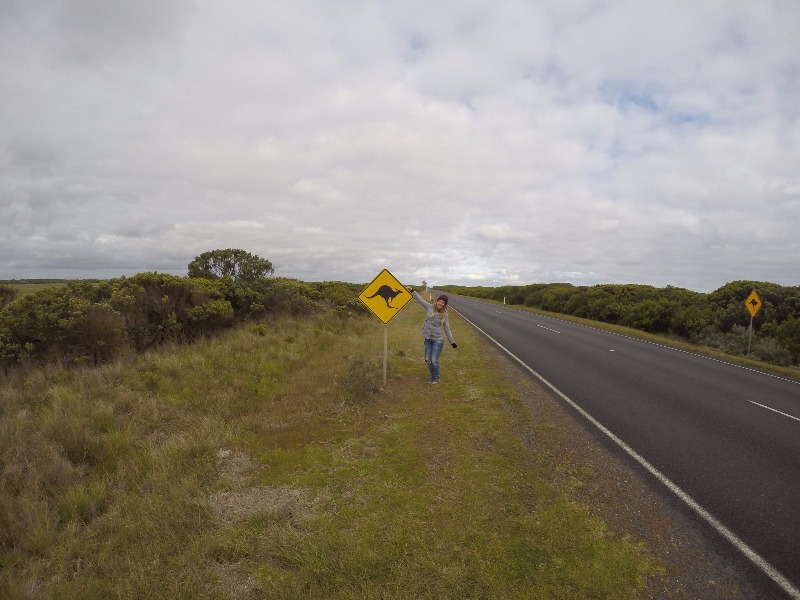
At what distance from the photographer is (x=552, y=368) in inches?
456

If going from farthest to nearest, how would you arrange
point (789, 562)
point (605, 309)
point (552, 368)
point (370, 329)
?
point (605, 309) → point (370, 329) → point (552, 368) → point (789, 562)

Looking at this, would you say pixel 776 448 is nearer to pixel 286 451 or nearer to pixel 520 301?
pixel 286 451

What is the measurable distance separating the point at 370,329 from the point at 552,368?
28.4 feet

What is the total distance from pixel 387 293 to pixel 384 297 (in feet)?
0.36

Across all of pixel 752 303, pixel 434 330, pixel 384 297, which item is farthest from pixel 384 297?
pixel 752 303

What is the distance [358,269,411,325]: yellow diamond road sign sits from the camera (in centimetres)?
919

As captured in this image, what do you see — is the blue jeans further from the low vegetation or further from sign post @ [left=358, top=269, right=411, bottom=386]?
the low vegetation

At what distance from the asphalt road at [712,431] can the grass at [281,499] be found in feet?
3.91

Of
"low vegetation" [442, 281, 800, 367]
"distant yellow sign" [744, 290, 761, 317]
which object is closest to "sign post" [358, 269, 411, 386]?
"low vegetation" [442, 281, 800, 367]

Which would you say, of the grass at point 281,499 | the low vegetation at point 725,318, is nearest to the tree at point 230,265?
the grass at point 281,499

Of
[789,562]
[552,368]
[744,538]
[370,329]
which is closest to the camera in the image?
[789,562]

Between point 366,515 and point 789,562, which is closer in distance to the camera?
point 789,562

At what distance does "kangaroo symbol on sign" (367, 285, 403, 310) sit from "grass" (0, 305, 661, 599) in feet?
6.15

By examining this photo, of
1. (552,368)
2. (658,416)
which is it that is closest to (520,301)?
(552,368)
